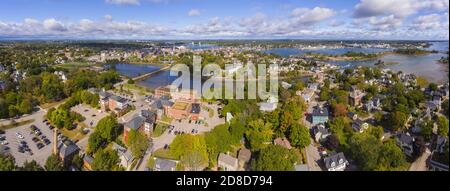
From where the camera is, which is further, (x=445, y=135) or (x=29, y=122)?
(x=29, y=122)

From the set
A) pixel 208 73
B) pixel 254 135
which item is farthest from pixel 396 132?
pixel 208 73

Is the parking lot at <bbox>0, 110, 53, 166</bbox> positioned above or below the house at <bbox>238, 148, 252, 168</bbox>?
below

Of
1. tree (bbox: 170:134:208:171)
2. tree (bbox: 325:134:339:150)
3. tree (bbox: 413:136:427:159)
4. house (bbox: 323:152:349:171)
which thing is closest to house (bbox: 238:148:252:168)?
tree (bbox: 170:134:208:171)

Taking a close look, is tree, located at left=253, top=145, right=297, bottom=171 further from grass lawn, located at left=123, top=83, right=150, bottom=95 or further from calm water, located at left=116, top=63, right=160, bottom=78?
calm water, located at left=116, top=63, right=160, bottom=78

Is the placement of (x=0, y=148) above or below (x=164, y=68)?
below

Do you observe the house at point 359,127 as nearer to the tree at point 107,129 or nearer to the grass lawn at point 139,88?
the tree at point 107,129
